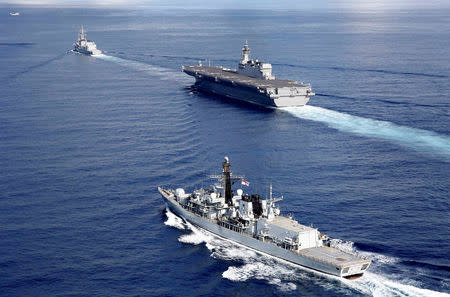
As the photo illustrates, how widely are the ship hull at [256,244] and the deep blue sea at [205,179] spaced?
2.54 feet

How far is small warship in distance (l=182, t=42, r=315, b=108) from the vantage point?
122 meters

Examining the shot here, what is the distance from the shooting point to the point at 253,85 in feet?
423

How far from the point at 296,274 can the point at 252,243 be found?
664 centimetres

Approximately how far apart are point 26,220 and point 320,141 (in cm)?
4744

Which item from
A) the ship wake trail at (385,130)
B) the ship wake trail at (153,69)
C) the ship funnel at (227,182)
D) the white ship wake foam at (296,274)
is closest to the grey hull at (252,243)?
the white ship wake foam at (296,274)

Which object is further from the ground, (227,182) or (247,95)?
(247,95)

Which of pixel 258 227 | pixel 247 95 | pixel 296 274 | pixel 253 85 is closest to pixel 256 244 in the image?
pixel 258 227

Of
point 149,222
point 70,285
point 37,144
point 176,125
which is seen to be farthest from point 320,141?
point 70,285

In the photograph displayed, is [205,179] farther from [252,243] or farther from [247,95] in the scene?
[247,95]

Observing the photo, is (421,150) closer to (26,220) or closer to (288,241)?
(288,241)

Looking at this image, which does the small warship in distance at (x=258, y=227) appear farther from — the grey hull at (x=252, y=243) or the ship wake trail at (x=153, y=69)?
the ship wake trail at (x=153, y=69)

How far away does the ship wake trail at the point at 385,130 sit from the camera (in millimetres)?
89688

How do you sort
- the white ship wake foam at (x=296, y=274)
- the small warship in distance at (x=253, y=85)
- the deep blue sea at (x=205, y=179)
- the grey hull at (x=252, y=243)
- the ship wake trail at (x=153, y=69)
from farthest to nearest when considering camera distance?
1. the ship wake trail at (x=153, y=69)
2. the small warship in distance at (x=253, y=85)
3. the grey hull at (x=252, y=243)
4. the deep blue sea at (x=205, y=179)
5. the white ship wake foam at (x=296, y=274)

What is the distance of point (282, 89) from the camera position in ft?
399
